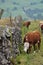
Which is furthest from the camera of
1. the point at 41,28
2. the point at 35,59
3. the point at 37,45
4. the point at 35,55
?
the point at 41,28

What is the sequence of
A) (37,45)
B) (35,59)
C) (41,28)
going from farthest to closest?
1. (41,28)
2. (37,45)
3. (35,59)

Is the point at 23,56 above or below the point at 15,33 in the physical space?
below

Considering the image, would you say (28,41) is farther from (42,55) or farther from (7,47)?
(7,47)

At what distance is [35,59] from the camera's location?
15.1m

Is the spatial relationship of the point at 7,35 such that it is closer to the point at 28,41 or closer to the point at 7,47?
the point at 7,47

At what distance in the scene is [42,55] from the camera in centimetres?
1616

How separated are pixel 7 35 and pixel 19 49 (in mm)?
3048

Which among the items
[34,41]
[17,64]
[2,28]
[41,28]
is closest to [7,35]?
[2,28]

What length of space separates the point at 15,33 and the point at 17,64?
266 cm

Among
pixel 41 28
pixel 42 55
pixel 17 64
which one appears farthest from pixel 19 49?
pixel 41 28

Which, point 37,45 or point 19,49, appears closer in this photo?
point 19,49

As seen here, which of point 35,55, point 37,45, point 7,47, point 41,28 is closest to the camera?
point 7,47

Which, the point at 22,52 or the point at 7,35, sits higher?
the point at 7,35

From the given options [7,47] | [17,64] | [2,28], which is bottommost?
[17,64]
